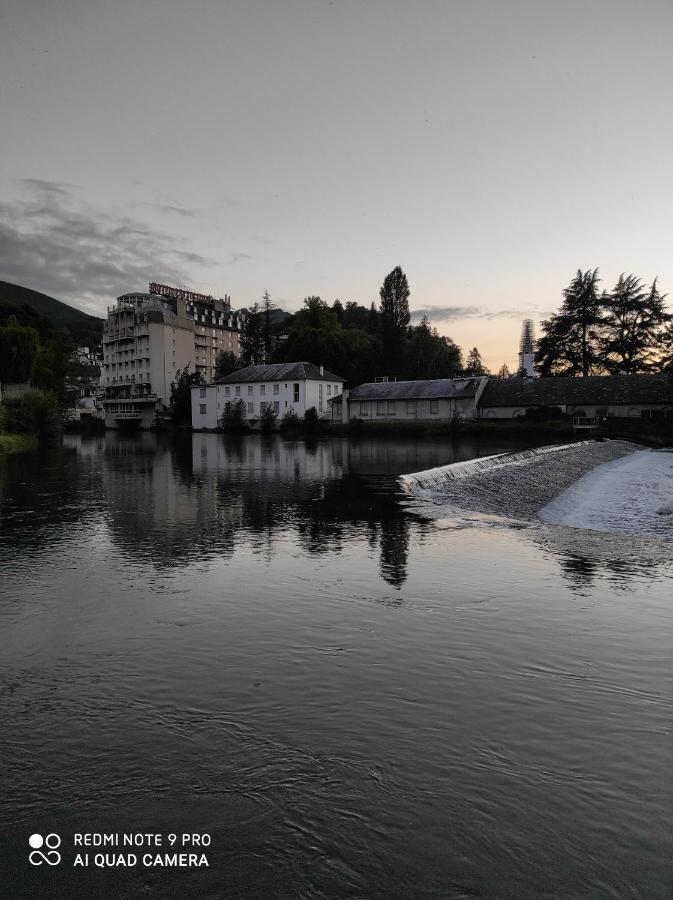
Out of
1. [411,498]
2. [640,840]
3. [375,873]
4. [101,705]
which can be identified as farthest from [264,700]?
[411,498]

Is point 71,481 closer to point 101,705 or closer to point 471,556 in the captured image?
point 471,556

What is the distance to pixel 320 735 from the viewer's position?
5332 mm

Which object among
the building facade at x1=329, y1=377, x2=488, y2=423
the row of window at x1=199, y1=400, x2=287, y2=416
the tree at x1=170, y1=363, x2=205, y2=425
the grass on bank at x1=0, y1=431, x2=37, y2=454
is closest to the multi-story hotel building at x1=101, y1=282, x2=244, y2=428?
the tree at x1=170, y1=363, x2=205, y2=425

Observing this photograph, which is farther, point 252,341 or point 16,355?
point 252,341

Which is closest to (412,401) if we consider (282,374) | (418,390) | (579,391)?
(418,390)

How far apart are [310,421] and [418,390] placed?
13.4m

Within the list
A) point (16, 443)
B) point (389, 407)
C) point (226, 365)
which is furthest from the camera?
point (226, 365)

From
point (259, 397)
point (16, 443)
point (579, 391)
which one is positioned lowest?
point (16, 443)

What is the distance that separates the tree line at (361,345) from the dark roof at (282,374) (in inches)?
167

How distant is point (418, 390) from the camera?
72.3 m

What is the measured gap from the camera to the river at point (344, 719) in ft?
12.7

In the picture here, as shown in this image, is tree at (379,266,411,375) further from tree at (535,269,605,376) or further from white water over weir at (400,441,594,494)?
white water over weir at (400,441,594,494)

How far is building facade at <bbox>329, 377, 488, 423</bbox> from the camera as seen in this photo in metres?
69.6

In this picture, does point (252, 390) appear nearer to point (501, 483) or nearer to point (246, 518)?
point (501, 483)
